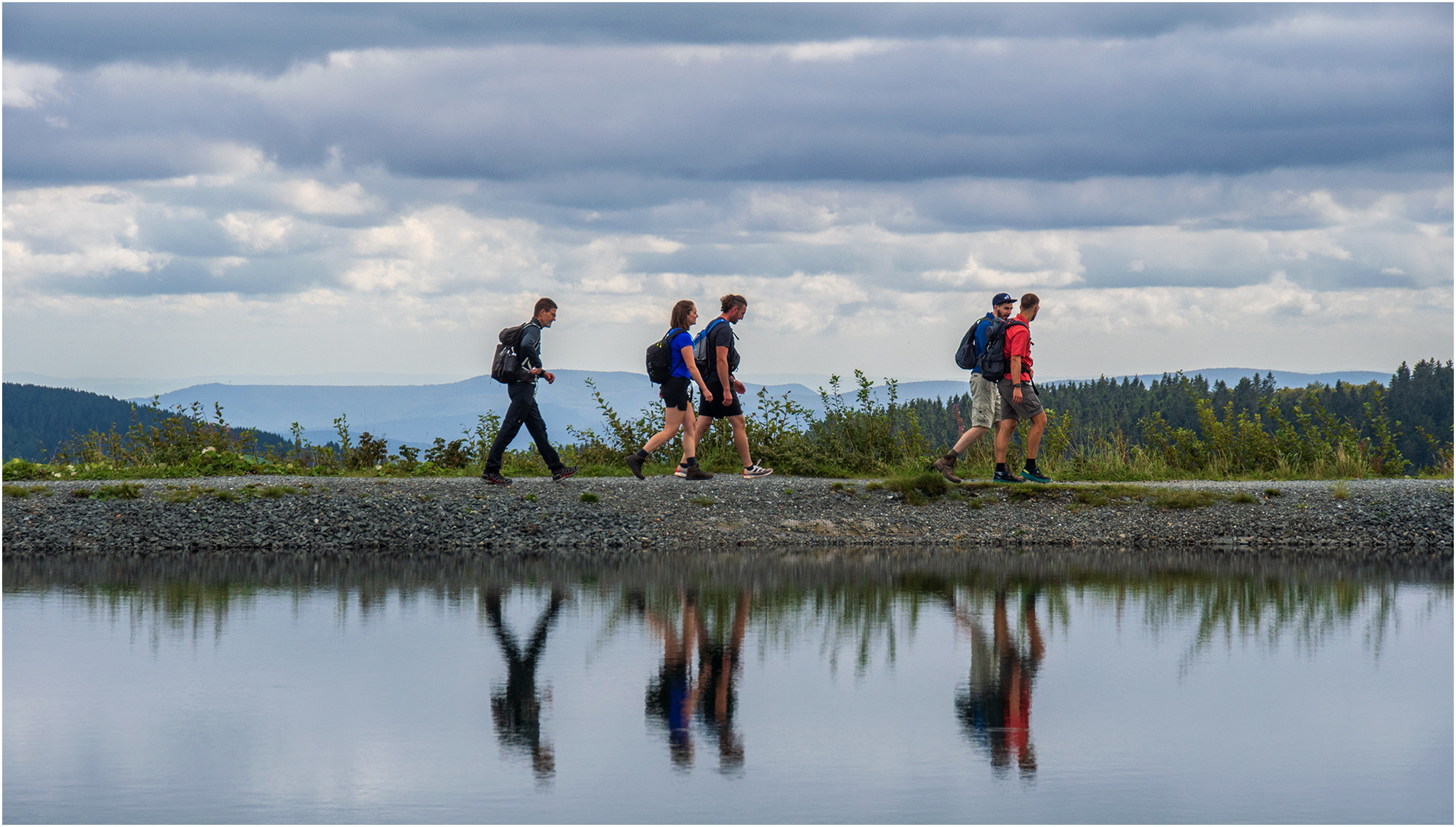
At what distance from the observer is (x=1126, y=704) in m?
6.70

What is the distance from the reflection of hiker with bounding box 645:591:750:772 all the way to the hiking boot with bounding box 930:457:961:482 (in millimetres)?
6761

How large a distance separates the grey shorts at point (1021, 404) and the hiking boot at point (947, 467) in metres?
0.83

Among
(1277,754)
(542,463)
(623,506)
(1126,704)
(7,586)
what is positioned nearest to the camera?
(1277,754)

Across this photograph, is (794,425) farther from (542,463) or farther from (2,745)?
(2,745)

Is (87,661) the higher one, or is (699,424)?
(699,424)

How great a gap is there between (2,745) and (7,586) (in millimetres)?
6007

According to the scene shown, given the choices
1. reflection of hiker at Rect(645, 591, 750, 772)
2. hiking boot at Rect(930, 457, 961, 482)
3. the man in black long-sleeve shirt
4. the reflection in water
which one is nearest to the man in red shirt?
hiking boot at Rect(930, 457, 961, 482)

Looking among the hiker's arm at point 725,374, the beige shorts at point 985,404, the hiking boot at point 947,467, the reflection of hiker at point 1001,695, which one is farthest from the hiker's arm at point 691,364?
the reflection of hiker at point 1001,695

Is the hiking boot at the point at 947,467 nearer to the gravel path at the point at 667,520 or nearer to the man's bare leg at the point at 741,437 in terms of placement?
the gravel path at the point at 667,520

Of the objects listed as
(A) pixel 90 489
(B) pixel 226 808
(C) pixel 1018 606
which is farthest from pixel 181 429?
(B) pixel 226 808

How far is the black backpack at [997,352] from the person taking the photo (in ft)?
51.0

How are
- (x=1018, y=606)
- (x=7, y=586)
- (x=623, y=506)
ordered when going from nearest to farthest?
(x=1018, y=606) → (x=7, y=586) → (x=623, y=506)

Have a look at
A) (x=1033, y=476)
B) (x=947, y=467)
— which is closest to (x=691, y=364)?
(x=947, y=467)

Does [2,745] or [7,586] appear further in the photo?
[7,586]
